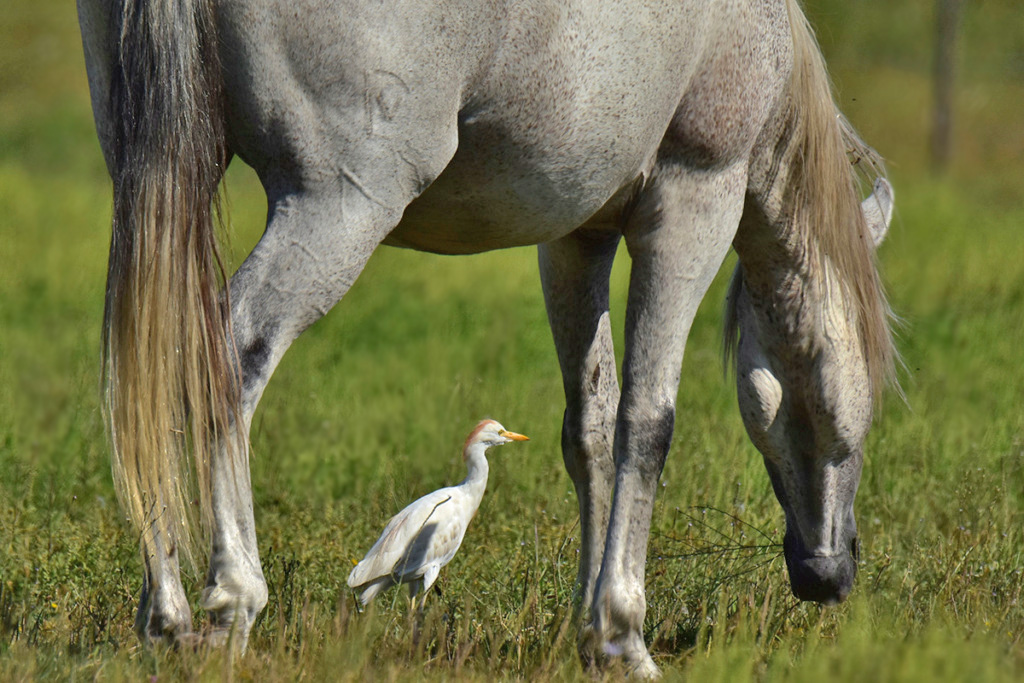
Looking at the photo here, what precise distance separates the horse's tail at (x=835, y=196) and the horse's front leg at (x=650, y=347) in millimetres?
373

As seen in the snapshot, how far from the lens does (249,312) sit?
232cm

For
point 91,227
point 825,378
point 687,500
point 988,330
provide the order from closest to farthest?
point 825,378, point 687,500, point 988,330, point 91,227

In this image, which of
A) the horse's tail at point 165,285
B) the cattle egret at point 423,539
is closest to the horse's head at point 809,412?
the cattle egret at point 423,539

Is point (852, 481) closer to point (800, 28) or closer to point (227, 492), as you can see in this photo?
point (800, 28)

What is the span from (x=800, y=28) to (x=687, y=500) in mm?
2303

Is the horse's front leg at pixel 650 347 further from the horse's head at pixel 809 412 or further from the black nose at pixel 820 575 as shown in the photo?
the black nose at pixel 820 575

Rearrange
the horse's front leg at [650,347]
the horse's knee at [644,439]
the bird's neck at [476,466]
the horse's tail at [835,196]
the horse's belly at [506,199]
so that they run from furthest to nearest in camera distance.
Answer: the bird's neck at [476,466] → the horse's tail at [835,196] → the horse's knee at [644,439] → the horse's front leg at [650,347] → the horse's belly at [506,199]

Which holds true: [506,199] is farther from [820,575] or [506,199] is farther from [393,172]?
[820,575]

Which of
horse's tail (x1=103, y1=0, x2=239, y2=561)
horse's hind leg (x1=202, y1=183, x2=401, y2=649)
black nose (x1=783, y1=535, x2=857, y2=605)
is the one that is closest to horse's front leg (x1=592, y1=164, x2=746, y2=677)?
black nose (x1=783, y1=535, x2=857, y2=605)

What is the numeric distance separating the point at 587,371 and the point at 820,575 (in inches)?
40.2

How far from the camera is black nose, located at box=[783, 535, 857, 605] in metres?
3.79

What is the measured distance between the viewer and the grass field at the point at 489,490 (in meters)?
2.82

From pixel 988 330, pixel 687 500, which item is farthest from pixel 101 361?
pixel 988 330

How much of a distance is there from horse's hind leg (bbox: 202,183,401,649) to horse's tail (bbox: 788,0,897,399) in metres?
1.60
